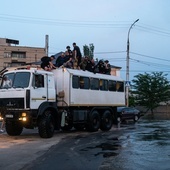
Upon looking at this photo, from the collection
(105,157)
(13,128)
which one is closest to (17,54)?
(13,128)

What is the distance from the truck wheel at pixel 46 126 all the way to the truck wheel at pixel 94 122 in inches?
147

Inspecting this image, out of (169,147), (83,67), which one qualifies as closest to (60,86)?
(83,67)

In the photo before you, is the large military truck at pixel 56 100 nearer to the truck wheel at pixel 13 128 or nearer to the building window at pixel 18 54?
the truck wheel at pixel 13 128

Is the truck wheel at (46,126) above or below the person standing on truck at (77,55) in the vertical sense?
below

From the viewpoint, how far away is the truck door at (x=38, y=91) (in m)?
16.2

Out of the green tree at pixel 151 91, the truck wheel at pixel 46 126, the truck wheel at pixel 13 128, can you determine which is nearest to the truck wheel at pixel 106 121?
the truck wheel at pixel 46 126

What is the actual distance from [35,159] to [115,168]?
270cm

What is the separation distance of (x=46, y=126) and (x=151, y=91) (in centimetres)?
4003

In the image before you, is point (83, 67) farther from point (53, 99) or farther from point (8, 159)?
point (8, 159)

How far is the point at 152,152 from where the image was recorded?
12219 mm

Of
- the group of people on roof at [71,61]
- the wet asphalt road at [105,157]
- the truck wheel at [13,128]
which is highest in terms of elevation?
the group of people on roof at [71,61]

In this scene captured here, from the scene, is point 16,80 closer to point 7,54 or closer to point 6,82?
point 6,82

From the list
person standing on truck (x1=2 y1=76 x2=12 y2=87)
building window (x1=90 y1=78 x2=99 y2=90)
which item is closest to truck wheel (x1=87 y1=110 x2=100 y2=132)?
building window (x1=90 y1=78 x2=99 y2=90)

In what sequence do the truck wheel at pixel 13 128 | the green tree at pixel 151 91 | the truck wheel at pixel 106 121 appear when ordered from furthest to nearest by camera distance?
the green tree at pixel 151 91 < the truck wheel at pixel 106 121 < the truck wheel at pixel 13 128
